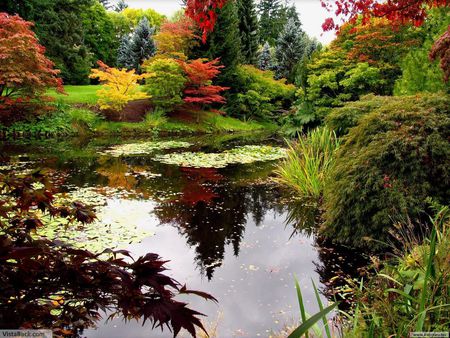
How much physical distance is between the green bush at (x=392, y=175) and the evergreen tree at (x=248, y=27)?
69.7 feet

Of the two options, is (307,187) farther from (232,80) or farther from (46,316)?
(232,80)

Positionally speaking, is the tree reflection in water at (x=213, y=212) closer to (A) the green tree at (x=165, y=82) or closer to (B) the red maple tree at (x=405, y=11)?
(B) the red maple tree at (x=405, y=11)

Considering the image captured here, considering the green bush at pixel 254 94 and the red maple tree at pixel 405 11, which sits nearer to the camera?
the red maple tree at pixel 405 11

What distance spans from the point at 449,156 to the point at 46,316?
13.0ft

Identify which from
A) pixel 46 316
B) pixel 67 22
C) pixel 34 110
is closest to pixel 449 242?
pixel 46 316

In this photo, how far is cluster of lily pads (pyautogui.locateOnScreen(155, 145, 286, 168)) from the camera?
9.06 metres

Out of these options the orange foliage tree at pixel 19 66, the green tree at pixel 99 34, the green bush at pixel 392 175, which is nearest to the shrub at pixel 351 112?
the green bush at pixel 392 175

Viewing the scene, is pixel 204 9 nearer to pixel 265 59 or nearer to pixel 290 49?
pixel 290 49

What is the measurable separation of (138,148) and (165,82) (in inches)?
235

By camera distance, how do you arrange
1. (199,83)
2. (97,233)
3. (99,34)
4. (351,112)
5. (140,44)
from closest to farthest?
(97,233)
(351,112)
(199,83)
(140,44)
(99,34)

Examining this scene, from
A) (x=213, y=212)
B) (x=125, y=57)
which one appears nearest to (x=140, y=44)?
(x=125, y=57)

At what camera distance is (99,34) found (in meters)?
27.3

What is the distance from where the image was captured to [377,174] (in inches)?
147

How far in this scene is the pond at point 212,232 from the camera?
2846mm
